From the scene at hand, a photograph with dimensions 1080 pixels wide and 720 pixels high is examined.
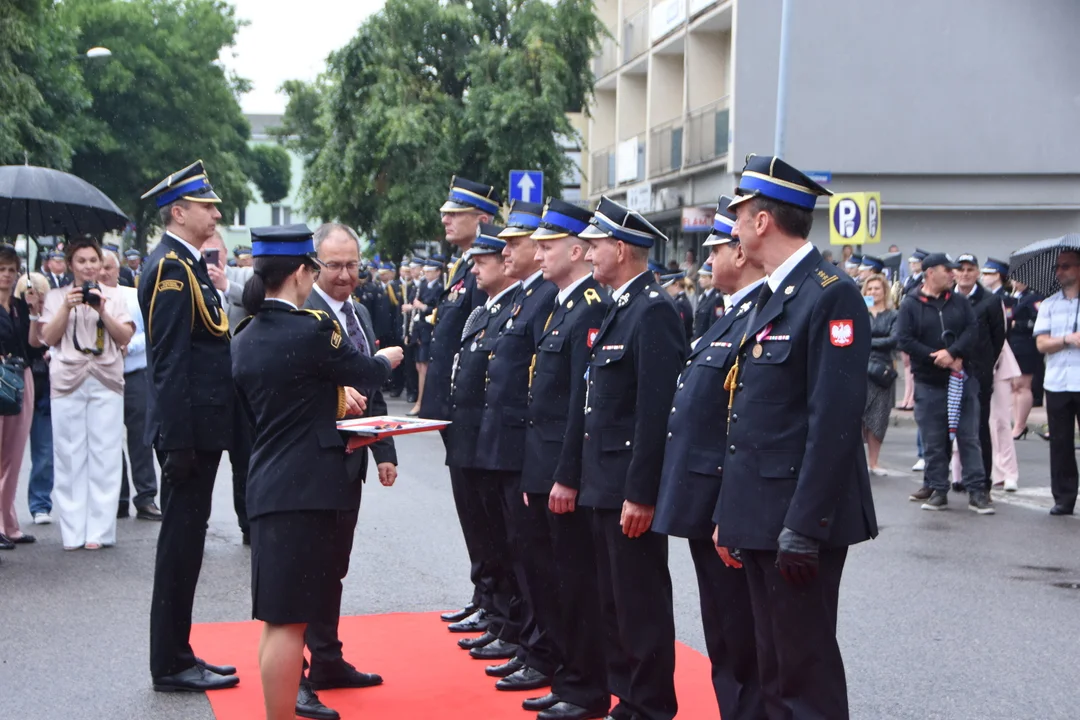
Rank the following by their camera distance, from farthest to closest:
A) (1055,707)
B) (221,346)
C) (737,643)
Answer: (221,346), (1055,707), (737,643)

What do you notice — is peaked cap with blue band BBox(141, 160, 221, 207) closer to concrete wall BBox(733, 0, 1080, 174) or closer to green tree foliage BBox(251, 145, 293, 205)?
concrete wall BBox(733, 0, 1080, 174)

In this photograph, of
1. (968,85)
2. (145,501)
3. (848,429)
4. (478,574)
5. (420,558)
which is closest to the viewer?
(848,429)

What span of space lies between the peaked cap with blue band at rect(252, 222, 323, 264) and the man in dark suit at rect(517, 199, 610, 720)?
4.16 ft

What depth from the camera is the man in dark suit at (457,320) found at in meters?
7.48

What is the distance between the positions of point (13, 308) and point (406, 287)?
584 inches

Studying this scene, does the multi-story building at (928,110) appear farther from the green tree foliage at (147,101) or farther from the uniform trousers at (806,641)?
the green tree foliage at (147,101)

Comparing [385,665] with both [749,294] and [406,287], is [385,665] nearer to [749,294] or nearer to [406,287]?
[749,294]

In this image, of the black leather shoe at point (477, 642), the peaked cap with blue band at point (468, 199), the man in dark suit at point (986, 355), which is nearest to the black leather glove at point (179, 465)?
the black leather shoe at point (477, 642)

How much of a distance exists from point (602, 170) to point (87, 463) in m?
33.1

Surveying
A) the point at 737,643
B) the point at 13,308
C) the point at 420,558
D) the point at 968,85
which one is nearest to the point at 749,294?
the point at 737,643

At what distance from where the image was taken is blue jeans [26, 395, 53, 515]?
10.7 m

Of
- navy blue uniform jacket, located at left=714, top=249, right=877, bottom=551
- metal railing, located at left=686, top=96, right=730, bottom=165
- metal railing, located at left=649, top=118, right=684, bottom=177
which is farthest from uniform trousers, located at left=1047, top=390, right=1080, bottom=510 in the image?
metal railing, located at left=649, top=118, right=684, bottom=177

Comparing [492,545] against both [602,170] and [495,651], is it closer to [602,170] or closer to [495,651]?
[495,651]

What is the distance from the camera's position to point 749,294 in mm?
5305
